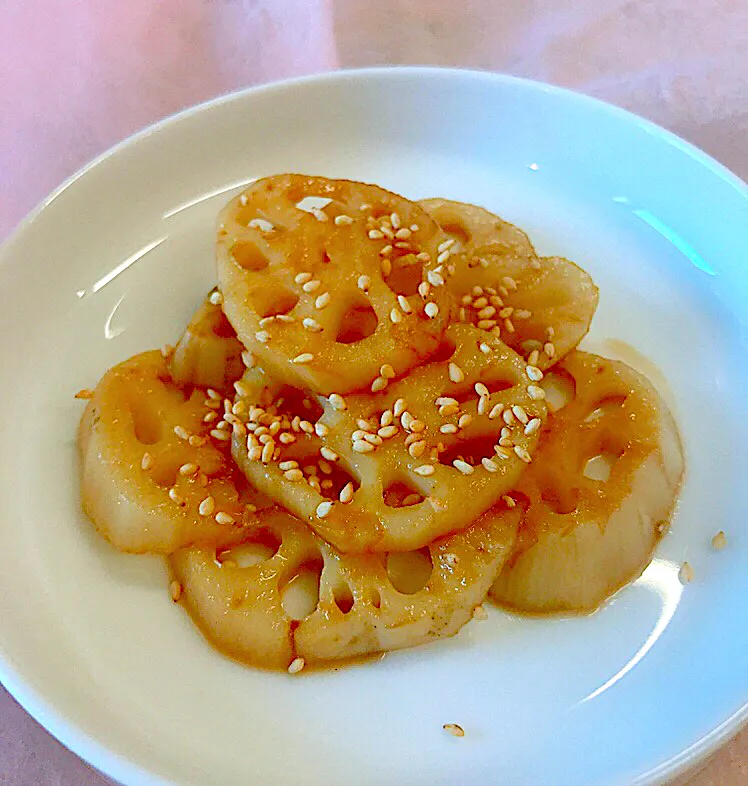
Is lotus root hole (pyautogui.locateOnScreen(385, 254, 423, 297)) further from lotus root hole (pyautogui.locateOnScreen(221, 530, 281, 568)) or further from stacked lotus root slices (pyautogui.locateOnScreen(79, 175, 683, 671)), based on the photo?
lotus root hole (pyautogui.locateOnScreen(221, 530, 281, 568))

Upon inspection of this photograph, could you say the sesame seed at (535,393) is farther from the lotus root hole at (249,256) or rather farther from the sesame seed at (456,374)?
the lotus root hole at (249,256)

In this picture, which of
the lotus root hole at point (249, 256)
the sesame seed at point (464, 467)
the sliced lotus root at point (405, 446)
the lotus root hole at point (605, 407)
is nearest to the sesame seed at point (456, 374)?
the sliced lotus root at point (405, 446)

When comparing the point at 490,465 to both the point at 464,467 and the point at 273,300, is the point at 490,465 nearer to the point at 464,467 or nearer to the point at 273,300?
the point at 464,467

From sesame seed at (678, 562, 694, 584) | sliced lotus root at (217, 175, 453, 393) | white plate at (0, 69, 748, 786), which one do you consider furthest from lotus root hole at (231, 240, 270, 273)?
sesame seed at (678, 562, 694, 584)

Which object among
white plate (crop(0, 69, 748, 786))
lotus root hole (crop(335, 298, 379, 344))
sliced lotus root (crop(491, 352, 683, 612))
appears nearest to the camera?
white plate (crop(0, 69, 748, 786))

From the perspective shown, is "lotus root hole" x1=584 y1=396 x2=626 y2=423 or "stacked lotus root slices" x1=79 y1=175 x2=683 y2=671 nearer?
"stacked lotus root slices" x1=79 y1=175 x2=683 y2=671

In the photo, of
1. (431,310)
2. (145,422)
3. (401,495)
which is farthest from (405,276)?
(145,422)
